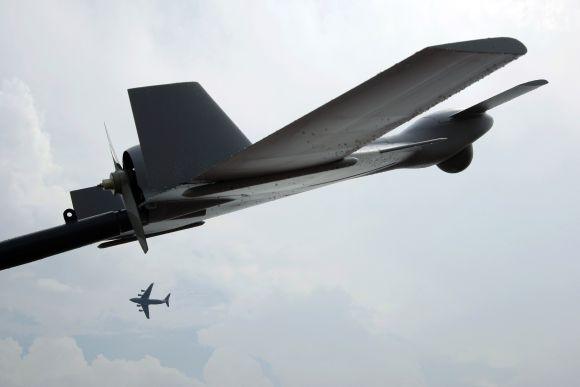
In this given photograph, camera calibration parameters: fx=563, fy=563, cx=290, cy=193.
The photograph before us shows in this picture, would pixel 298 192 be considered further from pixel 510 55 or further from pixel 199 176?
pixel 510 55

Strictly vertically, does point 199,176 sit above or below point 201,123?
below

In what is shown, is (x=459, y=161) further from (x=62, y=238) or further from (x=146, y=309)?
(x=146, y=309)

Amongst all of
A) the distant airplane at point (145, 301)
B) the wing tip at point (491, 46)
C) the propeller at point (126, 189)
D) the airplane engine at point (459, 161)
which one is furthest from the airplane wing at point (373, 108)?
the distant airplane at point (145, 301)

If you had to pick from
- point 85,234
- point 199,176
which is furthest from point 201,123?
point 85,234

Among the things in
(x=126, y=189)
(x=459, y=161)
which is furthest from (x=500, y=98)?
(x=126, y=189)

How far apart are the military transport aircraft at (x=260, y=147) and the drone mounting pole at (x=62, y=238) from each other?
2cm

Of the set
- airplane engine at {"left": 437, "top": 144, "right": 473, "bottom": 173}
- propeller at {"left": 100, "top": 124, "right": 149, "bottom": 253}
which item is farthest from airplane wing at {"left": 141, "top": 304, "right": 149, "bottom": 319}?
propeller at {"left": 100, "top": 124, "right": 149, "bottom": 253}

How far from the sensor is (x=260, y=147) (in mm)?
10633

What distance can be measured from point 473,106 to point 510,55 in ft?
22.4

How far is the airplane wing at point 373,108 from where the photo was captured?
8.39m

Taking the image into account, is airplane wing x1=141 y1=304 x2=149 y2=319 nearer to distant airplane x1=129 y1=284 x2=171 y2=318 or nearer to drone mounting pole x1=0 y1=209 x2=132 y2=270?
distant airplane x1=129 y1=284 x2=171 y2=318

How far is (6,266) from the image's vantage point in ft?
41.2

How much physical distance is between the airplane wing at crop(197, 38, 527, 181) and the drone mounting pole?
310 cm

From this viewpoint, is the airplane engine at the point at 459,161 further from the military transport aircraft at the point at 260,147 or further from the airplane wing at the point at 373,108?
the airplane wing at the point at 373,108
